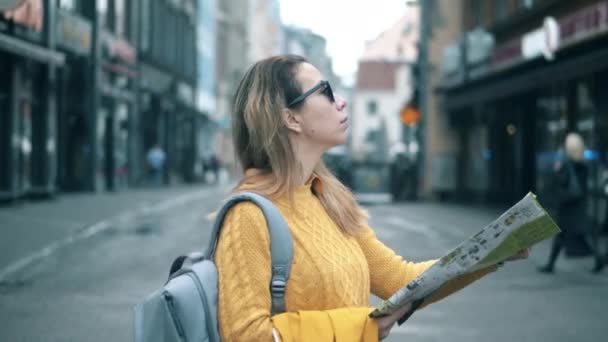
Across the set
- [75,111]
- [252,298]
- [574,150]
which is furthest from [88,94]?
[252,298]

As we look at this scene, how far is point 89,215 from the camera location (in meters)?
19.5

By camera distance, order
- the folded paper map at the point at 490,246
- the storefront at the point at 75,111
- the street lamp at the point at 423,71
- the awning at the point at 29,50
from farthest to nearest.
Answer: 1. the street lamp at the point at 423,71
2. the storefront at the point at 75,111
3. the awning at the point at 29,50
4. the folded paper map at the point at 490,246

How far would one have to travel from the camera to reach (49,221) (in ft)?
57.7

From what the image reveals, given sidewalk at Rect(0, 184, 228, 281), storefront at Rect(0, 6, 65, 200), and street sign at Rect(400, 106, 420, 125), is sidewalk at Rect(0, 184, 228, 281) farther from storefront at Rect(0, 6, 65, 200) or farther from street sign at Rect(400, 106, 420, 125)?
street sign at Rect(400, 106, 420, 125)

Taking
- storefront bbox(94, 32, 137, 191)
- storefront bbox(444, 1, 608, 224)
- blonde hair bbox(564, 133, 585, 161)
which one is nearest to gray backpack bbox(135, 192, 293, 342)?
blonde hair bbox(564, 133, 585, 161)

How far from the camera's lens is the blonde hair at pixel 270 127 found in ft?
8.81

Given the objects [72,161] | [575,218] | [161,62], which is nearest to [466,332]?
[575,218]

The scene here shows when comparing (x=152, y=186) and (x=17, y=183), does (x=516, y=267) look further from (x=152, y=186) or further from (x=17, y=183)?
(x=152, y=186)

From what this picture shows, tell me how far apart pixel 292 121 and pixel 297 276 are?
0.42 m

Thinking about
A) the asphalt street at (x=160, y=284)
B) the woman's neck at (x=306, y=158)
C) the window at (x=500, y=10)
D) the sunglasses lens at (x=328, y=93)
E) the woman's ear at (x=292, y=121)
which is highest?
the window at (x=500, y=10)

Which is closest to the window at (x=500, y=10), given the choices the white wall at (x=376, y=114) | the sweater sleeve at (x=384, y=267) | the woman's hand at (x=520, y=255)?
the sweater sleeve at (x=384, y=267)

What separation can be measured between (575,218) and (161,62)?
33059 mm

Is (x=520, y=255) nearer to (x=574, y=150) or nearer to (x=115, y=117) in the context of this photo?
(x=574, y=150)

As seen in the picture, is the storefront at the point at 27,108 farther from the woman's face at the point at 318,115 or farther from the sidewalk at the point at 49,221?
the woman's face at the point at 318,115
